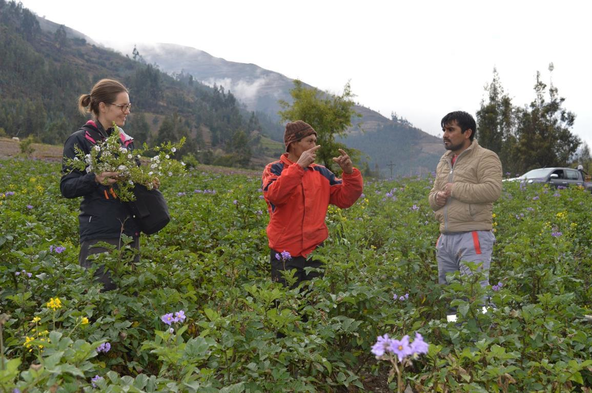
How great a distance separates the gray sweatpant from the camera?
371 cm

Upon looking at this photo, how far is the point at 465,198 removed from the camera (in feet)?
12.1

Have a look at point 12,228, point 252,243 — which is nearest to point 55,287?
point 12,228

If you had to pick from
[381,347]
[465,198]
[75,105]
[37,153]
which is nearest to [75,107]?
[75,105]

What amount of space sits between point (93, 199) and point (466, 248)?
2849 millimetres

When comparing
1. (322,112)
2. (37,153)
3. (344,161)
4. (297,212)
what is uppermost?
(322,112)

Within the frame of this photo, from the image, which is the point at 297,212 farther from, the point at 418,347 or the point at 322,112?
the point at 322,112

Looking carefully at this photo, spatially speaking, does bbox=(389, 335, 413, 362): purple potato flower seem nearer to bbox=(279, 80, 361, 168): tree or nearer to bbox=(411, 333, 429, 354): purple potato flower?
bbox=(411, 333, 429, 354): purple potato flower

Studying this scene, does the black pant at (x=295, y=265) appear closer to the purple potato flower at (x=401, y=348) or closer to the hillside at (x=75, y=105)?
the purple potato flower at (x=401, y=348)

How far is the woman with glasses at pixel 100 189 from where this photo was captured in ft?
10.5

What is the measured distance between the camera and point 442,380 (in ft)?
7.71

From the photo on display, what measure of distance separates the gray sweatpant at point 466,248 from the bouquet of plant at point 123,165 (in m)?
2.24

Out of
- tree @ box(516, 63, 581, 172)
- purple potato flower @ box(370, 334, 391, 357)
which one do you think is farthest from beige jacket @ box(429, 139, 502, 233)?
tree @ box(516, 63, 581, 172)

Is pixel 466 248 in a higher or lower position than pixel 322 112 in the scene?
lower

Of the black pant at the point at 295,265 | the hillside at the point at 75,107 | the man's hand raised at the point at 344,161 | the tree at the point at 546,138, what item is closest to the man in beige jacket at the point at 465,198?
the man's hand raised at the point at 344,161
